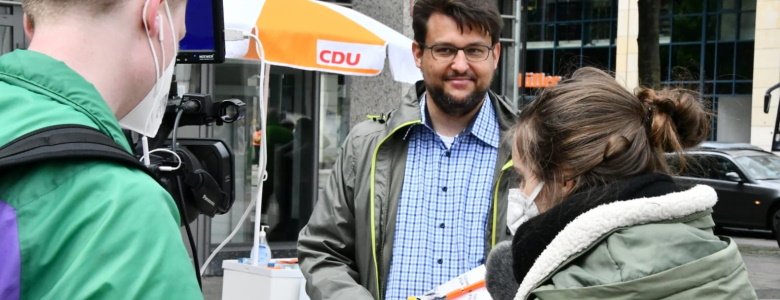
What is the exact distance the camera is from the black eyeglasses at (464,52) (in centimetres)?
337

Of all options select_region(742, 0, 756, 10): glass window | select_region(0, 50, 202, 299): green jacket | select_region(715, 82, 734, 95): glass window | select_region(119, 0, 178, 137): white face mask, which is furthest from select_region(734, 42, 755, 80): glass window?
select_region(0, 50, 202, 299): green jacket

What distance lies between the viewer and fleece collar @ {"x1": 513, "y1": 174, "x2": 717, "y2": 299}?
6.32 feet

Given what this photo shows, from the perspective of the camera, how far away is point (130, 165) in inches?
51.8

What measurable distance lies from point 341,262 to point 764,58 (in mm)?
34941

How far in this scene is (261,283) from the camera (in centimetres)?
456

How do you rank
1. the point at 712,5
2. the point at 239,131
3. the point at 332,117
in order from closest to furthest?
the point at 239,131
the point at 332,117
the point at 712,5

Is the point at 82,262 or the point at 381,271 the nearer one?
the point at 82,262

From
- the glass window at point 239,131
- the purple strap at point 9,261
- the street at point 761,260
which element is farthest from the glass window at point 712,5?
the purple strap at point 9,261

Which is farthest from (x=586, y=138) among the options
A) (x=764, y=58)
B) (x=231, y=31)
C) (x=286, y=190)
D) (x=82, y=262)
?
(x=764, y=58)

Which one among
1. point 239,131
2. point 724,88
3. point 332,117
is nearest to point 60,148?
point 239,131

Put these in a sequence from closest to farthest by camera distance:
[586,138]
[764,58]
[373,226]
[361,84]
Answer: [586,138], [373,226], [361,84], [764,58]

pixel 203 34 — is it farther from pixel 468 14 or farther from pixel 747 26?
pixel 747 26

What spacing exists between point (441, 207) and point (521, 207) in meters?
0.69

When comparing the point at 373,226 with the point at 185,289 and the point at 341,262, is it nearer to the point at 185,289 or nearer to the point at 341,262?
the point at 341,262
